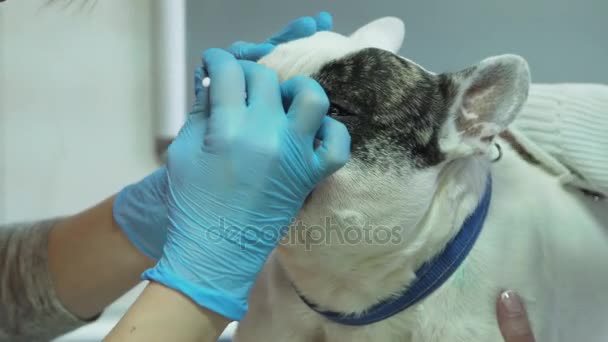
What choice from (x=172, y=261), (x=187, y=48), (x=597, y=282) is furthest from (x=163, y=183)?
(x=597, y=282)

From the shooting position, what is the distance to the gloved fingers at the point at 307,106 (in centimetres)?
71

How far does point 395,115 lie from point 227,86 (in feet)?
0.76

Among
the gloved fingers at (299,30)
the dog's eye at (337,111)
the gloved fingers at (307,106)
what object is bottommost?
the dog's eye at (337,111)

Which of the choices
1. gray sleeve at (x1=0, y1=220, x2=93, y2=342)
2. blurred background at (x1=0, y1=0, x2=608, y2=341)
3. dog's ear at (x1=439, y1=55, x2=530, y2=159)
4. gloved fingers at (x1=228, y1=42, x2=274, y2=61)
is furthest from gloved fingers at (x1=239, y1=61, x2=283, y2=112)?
blurred background at (x1=0, y1=0, x2=608, y2=341)

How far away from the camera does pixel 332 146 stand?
723mm

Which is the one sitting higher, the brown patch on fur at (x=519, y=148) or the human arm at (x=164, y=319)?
the brown patch on fur at (x=519, y=148)

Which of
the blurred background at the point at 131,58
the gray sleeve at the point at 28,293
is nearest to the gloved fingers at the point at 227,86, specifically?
the gray sleeve at the point at 28,293

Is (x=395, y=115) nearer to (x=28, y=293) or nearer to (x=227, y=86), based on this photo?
(x=227, y=86)

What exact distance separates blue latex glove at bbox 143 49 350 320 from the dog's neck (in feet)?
0.35

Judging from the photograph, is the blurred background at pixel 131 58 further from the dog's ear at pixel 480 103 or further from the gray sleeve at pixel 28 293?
the dog's ear at pixel 480 103

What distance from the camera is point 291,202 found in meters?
0.76

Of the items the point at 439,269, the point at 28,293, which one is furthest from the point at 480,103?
the point at 28,293

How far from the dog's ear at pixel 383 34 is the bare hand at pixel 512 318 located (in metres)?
0.45

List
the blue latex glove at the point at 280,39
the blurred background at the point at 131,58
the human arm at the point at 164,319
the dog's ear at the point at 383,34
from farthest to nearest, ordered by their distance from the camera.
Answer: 1. the blurred background at the point at 131,58
2. the dog's ear at the point at 383,34
3. the blue latex glove at the point at 280,39
4. the human arm at the point at 164,319
